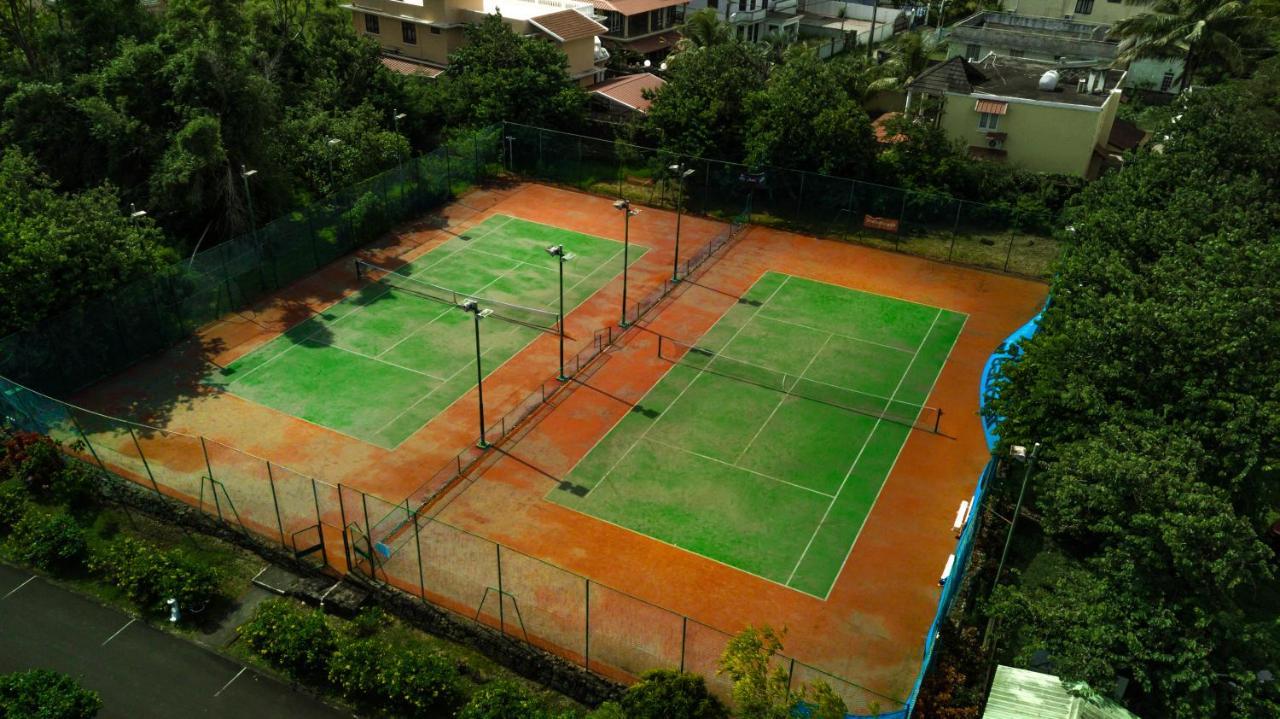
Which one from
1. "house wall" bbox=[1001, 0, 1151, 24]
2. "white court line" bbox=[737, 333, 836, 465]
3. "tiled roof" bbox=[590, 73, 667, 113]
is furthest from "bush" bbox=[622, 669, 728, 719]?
"house wall" bbox=[1001, 0, 1151, 24]

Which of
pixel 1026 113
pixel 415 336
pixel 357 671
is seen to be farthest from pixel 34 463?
pixel 1026 113

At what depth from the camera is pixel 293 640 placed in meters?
21.1

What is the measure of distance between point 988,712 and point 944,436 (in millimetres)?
13041

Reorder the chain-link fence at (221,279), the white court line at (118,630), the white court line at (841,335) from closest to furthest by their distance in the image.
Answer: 1. the white court line at (118,630)
2. the chain-link fence at (221,279)
3. the white court line at (841,335)

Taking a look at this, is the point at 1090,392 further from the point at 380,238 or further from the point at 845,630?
the point at 380,238

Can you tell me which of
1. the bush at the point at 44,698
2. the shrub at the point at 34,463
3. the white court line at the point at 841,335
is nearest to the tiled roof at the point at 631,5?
the white court line at the point at 841,335

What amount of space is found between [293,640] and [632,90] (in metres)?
41.0

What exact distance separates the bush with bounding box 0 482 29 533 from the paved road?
2.40 metres

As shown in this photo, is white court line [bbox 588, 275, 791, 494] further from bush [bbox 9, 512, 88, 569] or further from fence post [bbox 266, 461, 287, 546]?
bush [bbox 9, 512, 88, 569]

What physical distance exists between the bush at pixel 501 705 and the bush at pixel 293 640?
3629mm

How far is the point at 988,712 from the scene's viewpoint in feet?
61.4

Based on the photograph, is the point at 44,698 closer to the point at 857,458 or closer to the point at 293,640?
the point at 293,640

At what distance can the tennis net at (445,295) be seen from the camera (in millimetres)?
36375

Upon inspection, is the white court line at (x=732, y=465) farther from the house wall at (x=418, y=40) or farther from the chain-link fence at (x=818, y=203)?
the house wall at (x=418, y=40)
